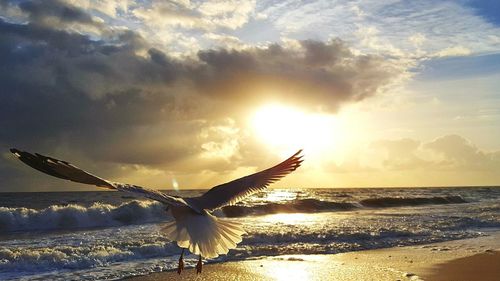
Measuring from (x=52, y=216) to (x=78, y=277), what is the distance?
17.7 metres

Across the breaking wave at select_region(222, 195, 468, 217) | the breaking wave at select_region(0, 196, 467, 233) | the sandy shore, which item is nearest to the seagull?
the sandy shore

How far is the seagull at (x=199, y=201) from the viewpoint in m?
4.95

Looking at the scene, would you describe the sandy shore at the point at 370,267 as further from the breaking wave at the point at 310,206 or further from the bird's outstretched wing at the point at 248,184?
the breaking wave at the point at 310,206

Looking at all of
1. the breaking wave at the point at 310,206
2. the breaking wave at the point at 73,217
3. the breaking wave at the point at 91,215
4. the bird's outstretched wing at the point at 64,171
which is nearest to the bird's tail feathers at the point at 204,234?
the bird's outstretched wing at the point at 64,171

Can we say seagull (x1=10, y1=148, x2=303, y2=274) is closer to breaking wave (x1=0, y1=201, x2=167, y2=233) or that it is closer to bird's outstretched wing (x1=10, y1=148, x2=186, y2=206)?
bird's outstretched wing (x1=10, y1=148, x2=186, y2=206)

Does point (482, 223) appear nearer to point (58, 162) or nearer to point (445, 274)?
point (445, 274)

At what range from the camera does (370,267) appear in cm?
1148

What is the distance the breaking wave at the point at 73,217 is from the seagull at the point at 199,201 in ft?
67.1

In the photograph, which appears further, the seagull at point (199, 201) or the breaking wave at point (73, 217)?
the breaking wave at point (73, 217)

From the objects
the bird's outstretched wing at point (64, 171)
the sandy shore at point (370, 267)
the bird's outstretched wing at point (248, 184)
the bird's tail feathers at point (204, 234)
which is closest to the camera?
the bird's outstretched wing at point (64, 171)

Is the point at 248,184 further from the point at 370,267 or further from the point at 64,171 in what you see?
→ the point at 370,267

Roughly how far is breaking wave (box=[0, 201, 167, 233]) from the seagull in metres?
20.5

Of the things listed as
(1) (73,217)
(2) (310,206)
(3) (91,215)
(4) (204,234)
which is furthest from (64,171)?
(2) (310,206)

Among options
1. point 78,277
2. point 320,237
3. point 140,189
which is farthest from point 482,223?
point 140,189
